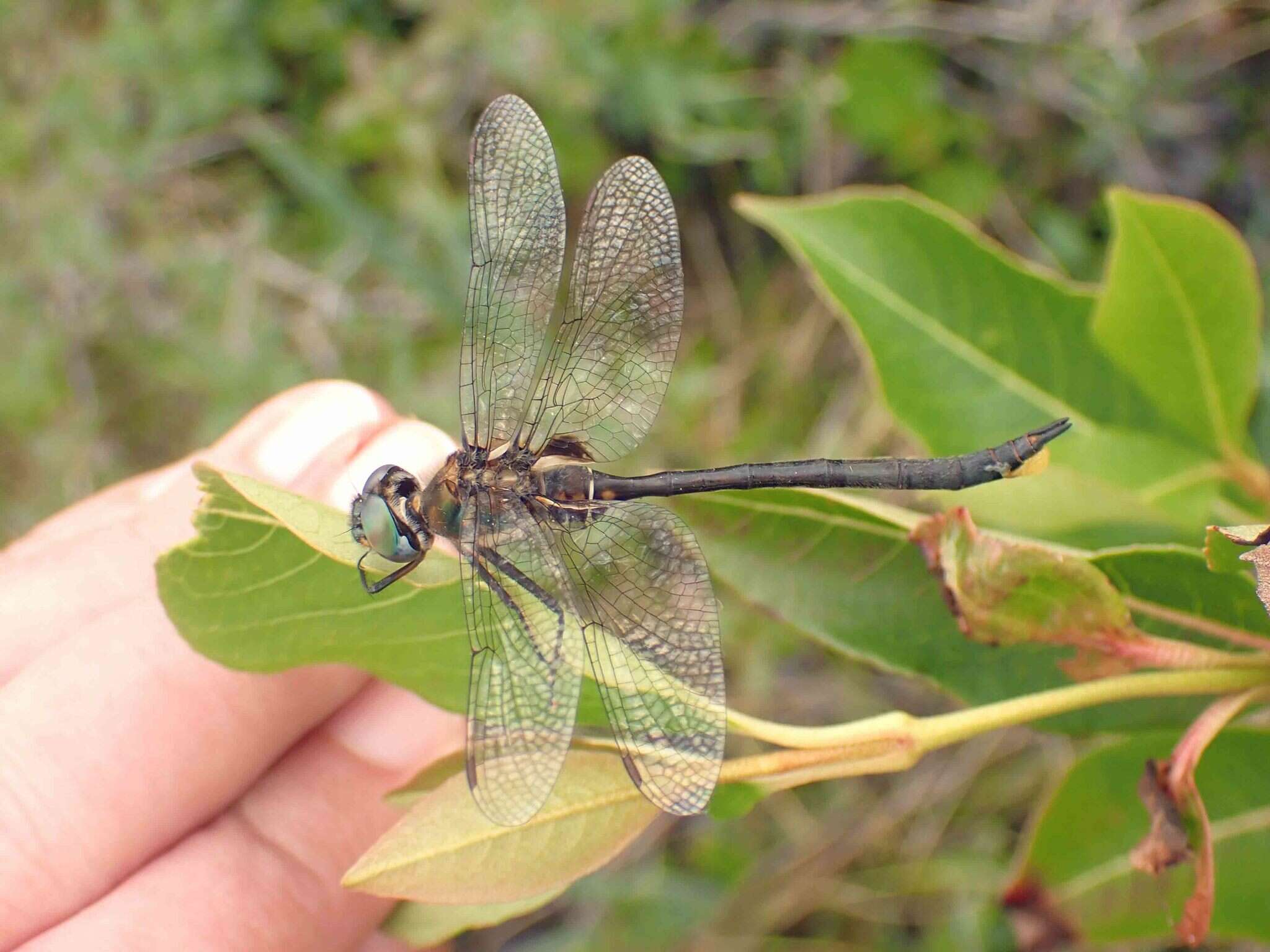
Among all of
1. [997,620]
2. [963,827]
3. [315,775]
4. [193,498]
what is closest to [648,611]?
[997,620]

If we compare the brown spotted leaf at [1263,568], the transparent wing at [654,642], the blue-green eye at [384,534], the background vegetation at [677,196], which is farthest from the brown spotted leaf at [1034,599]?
the background vegetation at [677,196]

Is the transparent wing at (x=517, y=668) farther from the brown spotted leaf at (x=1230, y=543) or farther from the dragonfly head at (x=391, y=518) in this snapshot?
the brown spotted leaf at (x=1230, y=543)

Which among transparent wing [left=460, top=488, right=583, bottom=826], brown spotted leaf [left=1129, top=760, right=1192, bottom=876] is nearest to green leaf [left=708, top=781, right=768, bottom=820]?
transparent wing [left=460, top=488, right=583, bottom=826]

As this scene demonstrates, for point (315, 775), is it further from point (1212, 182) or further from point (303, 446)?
point (1212, 182)

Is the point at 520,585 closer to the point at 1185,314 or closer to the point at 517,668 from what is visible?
the point at 517,668

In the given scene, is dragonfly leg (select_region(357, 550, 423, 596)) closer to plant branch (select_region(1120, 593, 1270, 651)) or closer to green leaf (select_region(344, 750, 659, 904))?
green leaf (select_region(344, 750, 659, 904))
